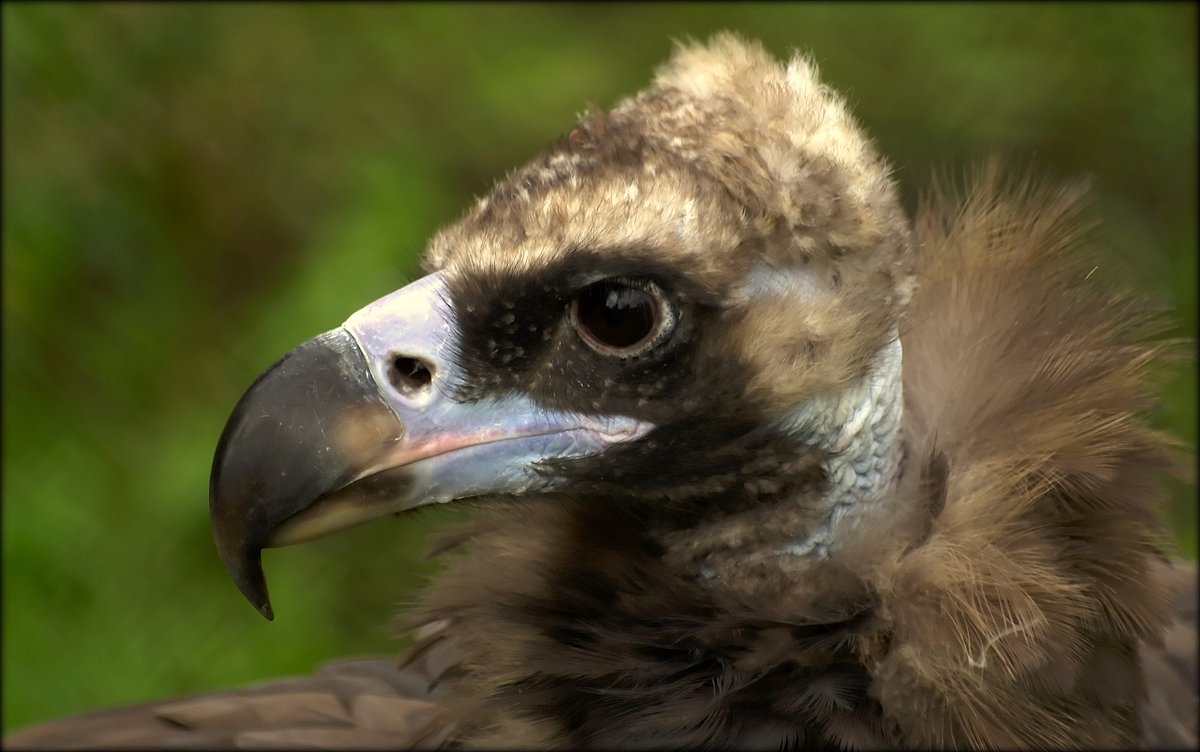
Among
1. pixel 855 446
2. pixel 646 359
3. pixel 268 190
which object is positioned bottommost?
pixel 855 446

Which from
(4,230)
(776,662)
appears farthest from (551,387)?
(4,230)

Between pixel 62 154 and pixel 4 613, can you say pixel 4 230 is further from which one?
pixel 4 613

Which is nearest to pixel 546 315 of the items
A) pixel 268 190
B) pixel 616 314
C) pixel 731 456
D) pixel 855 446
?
pixel 616 314

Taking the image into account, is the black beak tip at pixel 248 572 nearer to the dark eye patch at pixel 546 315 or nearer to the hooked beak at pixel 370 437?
the hooked beak at pixel 370 437

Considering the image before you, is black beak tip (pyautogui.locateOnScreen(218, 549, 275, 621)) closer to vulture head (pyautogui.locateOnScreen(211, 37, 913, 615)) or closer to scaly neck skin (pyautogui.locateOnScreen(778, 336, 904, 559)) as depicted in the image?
vulture head (pyautogui.locateOnScreen(211, 37, 913, 615))

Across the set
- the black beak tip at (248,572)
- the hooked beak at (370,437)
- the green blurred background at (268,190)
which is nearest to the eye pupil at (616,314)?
the hooked beak at (370,437)

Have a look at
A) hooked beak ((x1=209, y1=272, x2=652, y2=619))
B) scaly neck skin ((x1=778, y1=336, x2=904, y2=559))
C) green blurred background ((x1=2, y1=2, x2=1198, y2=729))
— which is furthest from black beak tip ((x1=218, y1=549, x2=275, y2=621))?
green blurred background ((x1=2, y1=2, x2=1198, y2=729))

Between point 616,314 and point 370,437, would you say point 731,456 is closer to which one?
point 616,314
